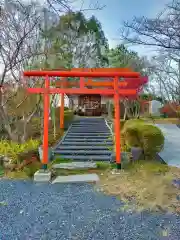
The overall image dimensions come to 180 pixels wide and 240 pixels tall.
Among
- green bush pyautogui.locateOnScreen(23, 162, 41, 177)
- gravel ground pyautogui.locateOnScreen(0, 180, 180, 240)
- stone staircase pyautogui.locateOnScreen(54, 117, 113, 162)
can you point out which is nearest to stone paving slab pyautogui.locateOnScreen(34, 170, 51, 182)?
green bush pyautogui.locateOnScreen(23, 162, 41, 177)

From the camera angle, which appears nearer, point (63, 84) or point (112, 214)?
point (112, 214)

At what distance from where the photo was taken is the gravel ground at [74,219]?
8.62 feet

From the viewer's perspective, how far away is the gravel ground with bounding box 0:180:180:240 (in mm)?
2627

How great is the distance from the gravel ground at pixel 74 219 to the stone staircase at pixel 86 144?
8.96 ft

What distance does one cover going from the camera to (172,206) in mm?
3443

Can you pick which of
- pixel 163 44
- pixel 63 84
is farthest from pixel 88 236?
pixel 63 84

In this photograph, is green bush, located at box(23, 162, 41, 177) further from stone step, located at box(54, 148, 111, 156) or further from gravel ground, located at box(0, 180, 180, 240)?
stone step, located at box(54, 148, 111, 156)

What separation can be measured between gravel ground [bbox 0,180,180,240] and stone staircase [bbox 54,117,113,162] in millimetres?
2732

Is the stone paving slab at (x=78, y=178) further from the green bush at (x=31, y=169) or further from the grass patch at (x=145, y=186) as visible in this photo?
the green bush at (x=31, y=169)

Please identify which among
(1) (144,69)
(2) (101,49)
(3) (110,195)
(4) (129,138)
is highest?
(2) (101,49)

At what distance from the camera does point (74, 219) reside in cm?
305

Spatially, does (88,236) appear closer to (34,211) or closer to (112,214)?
(112,214)

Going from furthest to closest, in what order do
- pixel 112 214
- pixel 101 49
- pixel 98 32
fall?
pixel 101 49, pixel 98 32, pixel 112 214

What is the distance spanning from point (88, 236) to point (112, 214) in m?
0.73
